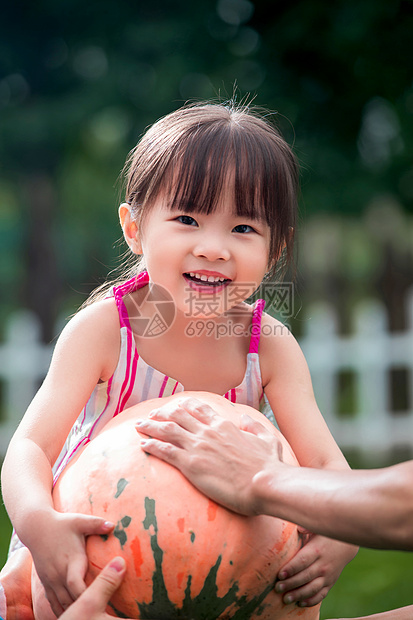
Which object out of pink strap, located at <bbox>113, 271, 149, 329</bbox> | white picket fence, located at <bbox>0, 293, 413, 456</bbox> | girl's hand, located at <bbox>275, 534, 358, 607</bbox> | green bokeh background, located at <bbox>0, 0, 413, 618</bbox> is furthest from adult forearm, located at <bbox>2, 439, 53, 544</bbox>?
white picket fence, located at <bbox>0, 293, 413, 456</bbox>

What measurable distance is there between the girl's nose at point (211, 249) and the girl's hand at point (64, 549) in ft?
3.34

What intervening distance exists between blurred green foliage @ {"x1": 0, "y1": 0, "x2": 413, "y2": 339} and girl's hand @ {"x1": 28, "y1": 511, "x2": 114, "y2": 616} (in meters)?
4.93

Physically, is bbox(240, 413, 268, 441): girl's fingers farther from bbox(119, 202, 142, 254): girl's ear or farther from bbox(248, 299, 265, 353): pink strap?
bbox(119, 202, 142, 254): girl's ear

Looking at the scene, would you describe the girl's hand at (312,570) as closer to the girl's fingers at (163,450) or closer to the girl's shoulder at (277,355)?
the girl's fingers at (163,450)

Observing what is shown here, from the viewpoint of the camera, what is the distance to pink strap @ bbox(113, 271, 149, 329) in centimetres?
284

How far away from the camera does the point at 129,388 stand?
9.18ft

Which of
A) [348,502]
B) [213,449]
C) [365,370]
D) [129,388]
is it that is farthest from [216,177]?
[365,370]

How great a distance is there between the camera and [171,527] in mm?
2100

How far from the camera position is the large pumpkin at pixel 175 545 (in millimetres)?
2098

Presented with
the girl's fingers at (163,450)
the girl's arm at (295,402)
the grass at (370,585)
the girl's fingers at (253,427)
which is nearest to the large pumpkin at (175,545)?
the girl's fingers at (163,450)

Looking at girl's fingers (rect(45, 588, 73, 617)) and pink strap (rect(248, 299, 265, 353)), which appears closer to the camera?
girl's fingers (rect(45, 588, 73, 617))

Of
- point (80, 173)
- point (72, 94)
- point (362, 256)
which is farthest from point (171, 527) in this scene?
point (362, 256)

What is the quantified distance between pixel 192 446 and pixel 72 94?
6.91 metres

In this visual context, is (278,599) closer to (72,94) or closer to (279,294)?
(279,294)
